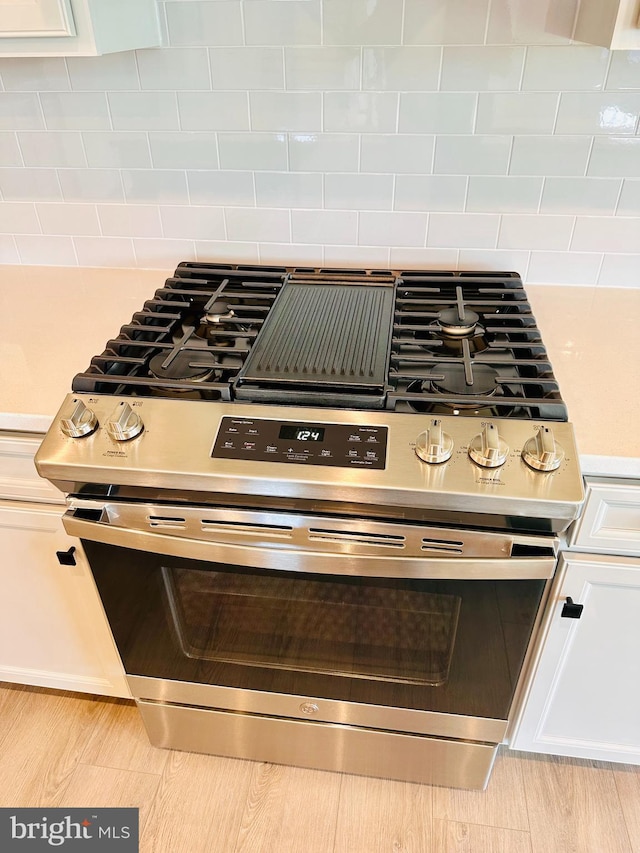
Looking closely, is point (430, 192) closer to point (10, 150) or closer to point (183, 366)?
point (183, 366)

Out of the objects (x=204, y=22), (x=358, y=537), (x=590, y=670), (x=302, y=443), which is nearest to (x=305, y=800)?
(x=590, y=670)

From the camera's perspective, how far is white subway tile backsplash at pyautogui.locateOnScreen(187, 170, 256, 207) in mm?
1438

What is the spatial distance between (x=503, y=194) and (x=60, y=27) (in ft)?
3.07

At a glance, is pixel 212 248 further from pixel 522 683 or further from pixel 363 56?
pixel 522 683

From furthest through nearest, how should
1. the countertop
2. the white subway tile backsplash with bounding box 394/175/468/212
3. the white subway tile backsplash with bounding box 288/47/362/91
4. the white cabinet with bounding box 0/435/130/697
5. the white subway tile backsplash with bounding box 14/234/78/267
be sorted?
1. the white subway tile backsplash with bounding box 14/234/78/267
2. the white subway tile backsplash with bounding box 394/175/468/212
3. the white subway tile backsplash with bounding box 288/47/362/91
4. the white cabinet with bounding box 0/435/130/697
5. the countertop

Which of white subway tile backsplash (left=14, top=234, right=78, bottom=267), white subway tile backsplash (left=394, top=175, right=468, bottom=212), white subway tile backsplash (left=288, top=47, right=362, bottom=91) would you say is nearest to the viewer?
white subway tile backsplash (left=288, top=47, right=362, bottom=91)

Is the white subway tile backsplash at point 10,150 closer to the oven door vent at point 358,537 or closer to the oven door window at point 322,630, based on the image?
the oven door window at point 322,630

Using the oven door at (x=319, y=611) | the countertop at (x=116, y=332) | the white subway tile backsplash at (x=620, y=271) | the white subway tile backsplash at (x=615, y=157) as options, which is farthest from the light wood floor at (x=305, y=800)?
the white subway tile backsplash at (x=615, y=157)

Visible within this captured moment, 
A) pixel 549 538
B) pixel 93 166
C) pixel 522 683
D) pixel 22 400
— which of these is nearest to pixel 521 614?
pixel 549 538

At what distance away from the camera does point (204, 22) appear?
1271 millimetres

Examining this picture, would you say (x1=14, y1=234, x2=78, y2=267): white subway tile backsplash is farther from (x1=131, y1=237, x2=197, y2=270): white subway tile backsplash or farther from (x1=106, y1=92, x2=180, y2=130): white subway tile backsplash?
(x1=106, y1=92, x2=180, y2=130): white subway tile backsplash

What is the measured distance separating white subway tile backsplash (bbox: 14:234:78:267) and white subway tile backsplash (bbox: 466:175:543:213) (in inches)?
40.1

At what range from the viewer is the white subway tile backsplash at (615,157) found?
1275mm

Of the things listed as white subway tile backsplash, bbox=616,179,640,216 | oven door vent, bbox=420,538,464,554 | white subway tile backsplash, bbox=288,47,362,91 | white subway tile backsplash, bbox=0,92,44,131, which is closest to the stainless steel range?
oven door vent, bbox=420,538,464,554
